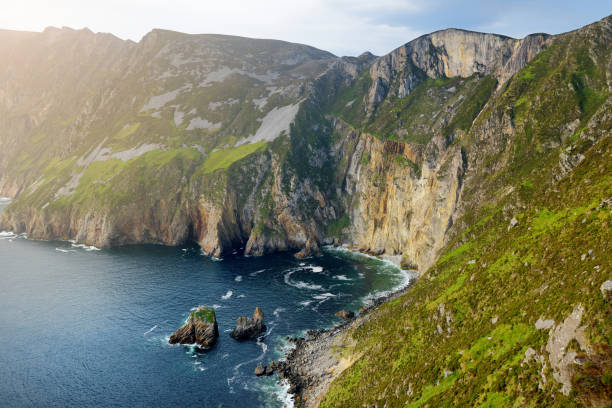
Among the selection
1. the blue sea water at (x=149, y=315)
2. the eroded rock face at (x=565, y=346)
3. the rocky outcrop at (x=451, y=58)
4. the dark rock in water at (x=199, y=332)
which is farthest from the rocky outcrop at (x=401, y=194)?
the eroded rock face at (x=565, y=346)

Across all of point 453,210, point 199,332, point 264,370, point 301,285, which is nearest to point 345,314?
point 301,285

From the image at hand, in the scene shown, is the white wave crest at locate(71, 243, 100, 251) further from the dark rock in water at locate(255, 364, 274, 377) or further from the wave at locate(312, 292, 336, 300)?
the dark rock in water at locate(255, 364, 274, 377)

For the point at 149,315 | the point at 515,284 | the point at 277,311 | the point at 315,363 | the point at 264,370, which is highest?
the point at 515,284

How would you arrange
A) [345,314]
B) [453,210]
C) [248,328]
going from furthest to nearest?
[453,210], [345,314], [248,328]

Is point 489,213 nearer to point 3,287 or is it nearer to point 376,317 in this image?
point 376,317

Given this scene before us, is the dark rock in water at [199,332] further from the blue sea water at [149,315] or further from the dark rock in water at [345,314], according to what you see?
the dark rock in water at [345,314]

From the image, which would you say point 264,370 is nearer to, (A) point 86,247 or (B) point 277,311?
(B) point 277,311
